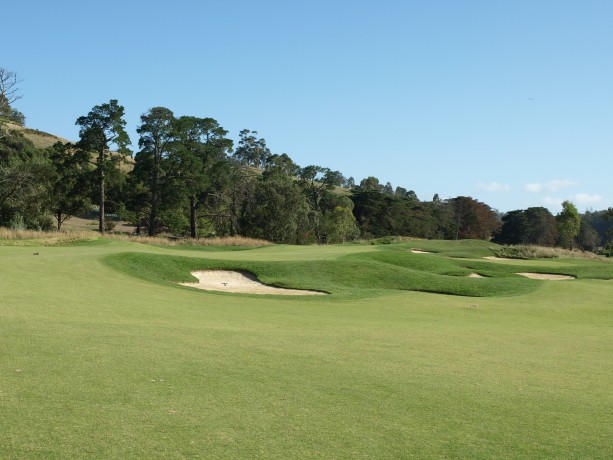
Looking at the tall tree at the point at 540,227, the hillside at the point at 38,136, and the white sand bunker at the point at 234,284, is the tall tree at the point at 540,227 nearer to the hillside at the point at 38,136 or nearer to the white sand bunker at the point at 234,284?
the white sand bunker at the point at 234,284

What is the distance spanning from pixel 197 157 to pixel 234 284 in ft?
120

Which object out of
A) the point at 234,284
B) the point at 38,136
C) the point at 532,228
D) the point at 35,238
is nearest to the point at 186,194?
the point at 35,238

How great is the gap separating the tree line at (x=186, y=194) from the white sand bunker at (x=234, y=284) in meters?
24.7

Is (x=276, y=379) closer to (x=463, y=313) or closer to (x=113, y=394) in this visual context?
(x=113, y=394)

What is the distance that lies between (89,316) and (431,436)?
8.39 meters

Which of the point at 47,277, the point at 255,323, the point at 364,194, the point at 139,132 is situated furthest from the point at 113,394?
the point at 364,194

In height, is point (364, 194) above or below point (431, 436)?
above

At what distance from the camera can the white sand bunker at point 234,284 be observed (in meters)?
23.6

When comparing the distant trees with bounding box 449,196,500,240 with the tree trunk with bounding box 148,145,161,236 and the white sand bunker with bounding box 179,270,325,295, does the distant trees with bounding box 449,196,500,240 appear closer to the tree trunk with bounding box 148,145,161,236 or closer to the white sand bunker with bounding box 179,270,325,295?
the tree trunk with bounding box 148,145,161,236

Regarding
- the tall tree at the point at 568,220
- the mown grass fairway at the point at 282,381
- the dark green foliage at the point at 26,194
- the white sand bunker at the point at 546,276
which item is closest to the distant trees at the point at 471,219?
the tall tree at the point at 568,220

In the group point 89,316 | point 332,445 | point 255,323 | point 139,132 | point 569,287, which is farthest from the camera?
point 139,132

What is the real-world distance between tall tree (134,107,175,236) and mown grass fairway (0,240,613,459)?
135 feet

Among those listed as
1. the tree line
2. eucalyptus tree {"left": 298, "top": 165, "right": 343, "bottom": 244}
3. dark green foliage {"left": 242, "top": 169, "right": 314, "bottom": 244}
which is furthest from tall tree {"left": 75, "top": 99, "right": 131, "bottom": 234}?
eucalyptus tree {"left": 298, "top": 165, "right": 343, "bottom": 244}

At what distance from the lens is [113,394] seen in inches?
257
